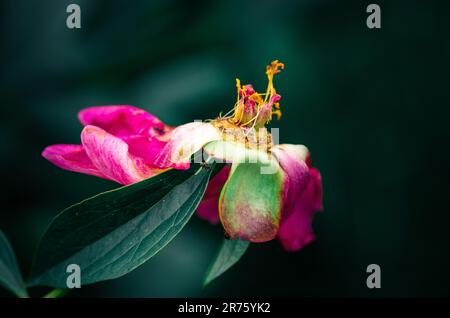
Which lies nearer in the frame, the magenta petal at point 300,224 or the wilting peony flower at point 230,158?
the wilting peony flower at point 230,158

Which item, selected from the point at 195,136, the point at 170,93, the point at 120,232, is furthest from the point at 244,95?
the point at 170,93

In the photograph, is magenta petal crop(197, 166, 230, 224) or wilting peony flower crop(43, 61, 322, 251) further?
magenta petal crop(197, 166, 230, 224)

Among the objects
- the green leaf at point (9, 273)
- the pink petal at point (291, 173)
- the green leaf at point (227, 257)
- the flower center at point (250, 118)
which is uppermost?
the flower center at point (250, 118)

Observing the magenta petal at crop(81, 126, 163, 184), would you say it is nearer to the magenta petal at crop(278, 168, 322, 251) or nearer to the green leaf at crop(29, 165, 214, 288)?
the green leaf at crop(29, 165, 214, 288)

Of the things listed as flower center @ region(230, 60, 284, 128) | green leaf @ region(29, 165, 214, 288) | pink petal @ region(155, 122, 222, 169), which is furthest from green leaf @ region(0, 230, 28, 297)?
flower center @ region(230, 60, 284, 128)

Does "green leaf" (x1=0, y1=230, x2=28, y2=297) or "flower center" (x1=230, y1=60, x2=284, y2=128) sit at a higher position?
"flower center" (x1=230, y1=60, x2=284, y2=128)

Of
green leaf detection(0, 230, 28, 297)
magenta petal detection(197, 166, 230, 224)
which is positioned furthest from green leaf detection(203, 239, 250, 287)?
green leaf detection(0, 230, 28, 297)

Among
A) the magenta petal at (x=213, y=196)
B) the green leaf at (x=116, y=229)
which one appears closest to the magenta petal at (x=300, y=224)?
the magenta petal at (x=213, y=196)

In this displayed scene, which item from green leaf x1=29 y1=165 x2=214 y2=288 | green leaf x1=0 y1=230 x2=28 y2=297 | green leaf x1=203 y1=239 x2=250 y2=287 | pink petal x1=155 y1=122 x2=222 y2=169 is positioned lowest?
green leaf x1=203 y1=239 x2=250 y2=287

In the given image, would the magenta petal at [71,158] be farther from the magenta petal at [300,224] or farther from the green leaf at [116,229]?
the magenta petal at [300,224]
